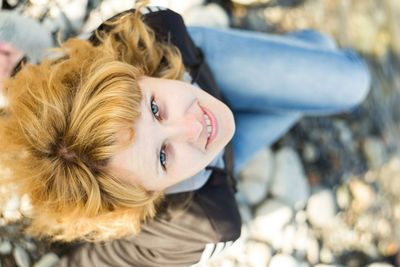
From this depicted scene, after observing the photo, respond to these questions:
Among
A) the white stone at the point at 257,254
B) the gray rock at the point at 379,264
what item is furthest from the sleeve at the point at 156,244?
the gray rock at the point at 379,264

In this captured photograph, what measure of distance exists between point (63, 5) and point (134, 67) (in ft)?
1.97

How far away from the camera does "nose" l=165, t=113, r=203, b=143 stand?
4.24 ft

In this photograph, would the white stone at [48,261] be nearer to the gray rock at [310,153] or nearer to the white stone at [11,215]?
the white stone at [11,215]

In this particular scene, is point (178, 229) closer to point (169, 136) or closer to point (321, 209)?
point (169, 136)

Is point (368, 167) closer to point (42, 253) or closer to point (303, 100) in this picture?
Result: point (303, 100)

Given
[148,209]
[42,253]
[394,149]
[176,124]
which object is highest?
[176,124]

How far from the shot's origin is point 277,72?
1767mm

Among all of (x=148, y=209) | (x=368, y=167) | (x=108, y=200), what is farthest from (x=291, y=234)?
(x=108, y=200)

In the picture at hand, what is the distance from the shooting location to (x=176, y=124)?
1294mm

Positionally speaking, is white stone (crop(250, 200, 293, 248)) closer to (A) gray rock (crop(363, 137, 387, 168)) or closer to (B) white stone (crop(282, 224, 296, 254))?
(B) white stone (crop(282, 224, 296, 254))

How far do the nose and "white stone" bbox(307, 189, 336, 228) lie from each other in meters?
0.98

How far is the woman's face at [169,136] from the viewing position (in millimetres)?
1244

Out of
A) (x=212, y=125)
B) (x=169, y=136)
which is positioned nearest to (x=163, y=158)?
(x=169, y=136)

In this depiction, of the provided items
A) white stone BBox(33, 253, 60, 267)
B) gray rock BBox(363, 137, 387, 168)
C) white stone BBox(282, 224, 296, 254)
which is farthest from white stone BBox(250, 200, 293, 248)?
white stone BBox(33, 253, 60, 267)
